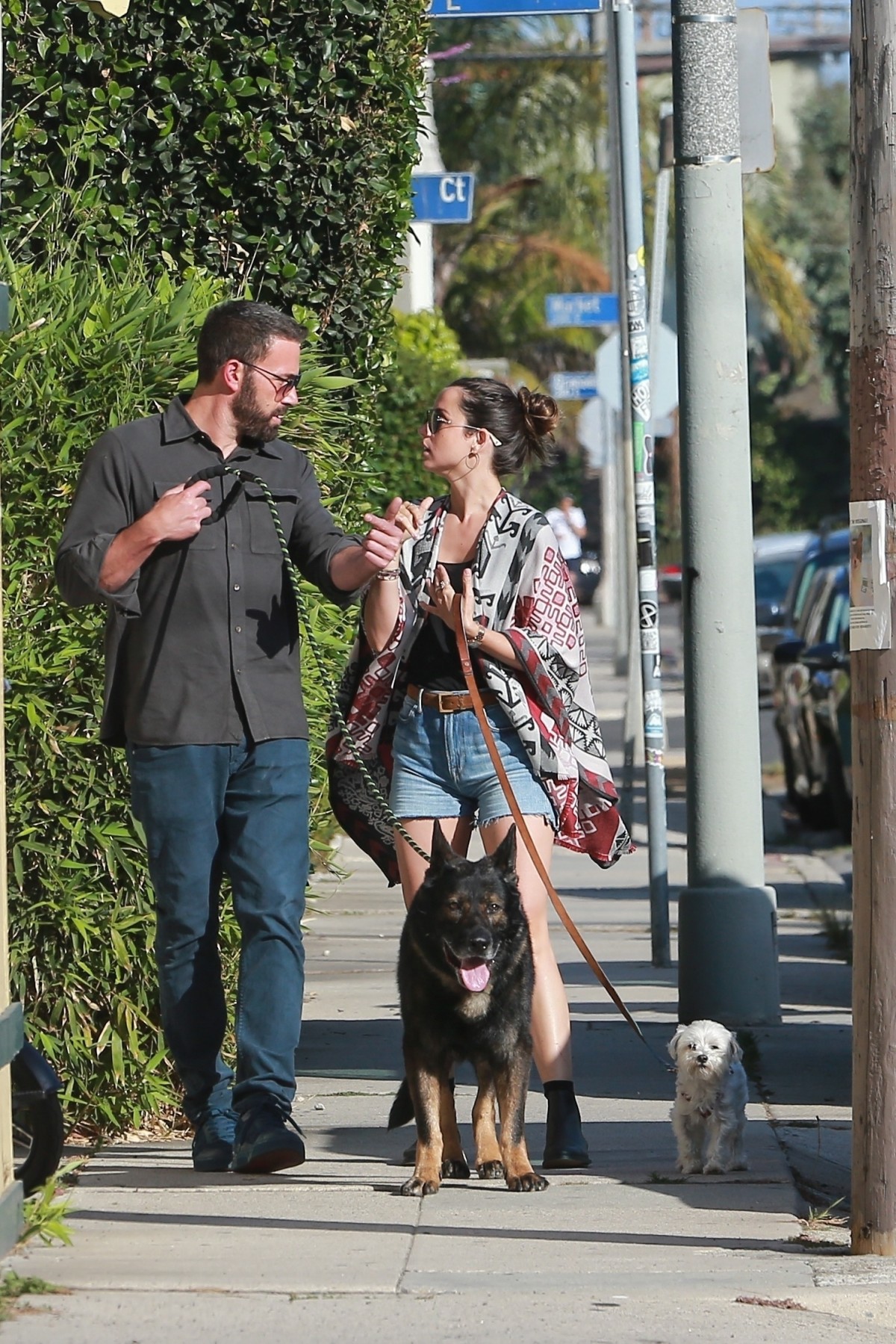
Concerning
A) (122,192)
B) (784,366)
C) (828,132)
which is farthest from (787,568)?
(828,132)

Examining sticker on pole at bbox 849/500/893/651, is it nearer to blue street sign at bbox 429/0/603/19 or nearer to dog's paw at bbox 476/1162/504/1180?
dog's paw at bbox 476/1162/504/1180

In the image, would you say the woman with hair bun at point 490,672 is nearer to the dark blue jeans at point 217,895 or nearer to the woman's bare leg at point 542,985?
the woman's bare leg at point 542,985

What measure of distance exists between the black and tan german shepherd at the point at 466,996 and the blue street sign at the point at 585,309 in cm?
1328

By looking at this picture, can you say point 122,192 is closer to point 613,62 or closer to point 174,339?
point 174,339

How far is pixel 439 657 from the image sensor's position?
217 inches

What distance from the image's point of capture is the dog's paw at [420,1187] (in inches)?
205

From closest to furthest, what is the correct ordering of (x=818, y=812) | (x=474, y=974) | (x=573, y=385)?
(x=474, y=974) → (x=818, y=812) → (x=573, y=385)

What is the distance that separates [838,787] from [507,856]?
8.98 m

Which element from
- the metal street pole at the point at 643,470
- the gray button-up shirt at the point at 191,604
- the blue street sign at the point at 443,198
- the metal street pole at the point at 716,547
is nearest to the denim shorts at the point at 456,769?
the gray button-up shirt at the point at 191,604

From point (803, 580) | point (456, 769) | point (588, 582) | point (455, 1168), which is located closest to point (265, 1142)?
point (455, 1168)

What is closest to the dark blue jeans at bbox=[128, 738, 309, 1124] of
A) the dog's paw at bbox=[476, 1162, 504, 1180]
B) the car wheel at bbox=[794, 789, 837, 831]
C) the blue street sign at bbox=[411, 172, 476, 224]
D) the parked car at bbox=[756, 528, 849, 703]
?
the dog's paw at bbox=[476, 1162, 504, 1180]

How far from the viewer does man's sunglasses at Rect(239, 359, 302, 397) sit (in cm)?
531

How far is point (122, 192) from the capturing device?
265 inches

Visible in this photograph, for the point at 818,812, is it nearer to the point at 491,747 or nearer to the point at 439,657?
the point at 439,657
